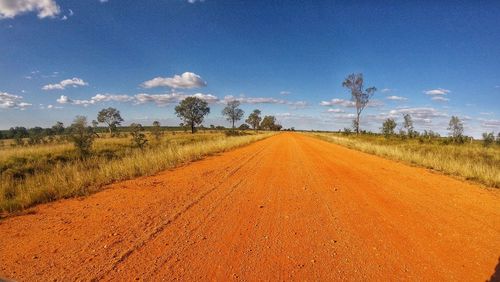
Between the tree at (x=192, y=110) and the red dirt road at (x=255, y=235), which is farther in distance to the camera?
the tree at (x=192, y=110)

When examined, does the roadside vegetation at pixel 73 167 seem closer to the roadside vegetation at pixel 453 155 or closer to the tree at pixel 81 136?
the tree at pixel 81 136

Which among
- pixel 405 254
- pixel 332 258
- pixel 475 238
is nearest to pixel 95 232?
pixel 332 258

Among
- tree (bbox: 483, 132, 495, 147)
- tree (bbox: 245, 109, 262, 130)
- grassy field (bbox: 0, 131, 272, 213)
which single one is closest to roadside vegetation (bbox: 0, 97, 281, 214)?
grassy field (bbox: 0, 131, 272, 213)

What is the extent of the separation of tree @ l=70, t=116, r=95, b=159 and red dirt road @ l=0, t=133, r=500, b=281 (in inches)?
455

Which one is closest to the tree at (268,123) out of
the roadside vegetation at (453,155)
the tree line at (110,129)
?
the tree line at (110,129)

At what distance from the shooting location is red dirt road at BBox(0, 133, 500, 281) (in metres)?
3.15

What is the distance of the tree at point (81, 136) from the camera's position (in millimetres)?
16094

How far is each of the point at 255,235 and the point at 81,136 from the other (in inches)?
644

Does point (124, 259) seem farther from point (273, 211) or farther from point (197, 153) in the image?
point (197, 153)

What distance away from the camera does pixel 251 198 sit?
20.6 feet

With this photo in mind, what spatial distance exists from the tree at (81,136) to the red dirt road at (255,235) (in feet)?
37.9

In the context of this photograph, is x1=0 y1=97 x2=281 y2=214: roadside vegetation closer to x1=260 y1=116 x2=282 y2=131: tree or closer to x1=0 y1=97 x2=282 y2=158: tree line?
x1=0 y1=97 x2=282 y2=158: tree line

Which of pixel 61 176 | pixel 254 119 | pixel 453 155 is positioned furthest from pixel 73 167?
pixel 254 119

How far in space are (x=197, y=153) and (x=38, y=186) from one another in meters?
8.38
